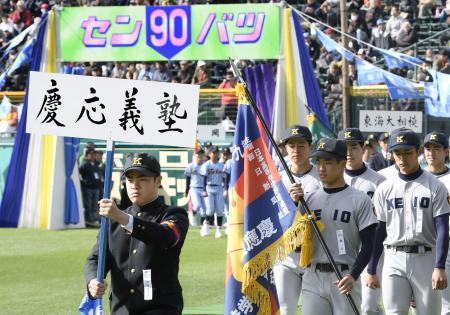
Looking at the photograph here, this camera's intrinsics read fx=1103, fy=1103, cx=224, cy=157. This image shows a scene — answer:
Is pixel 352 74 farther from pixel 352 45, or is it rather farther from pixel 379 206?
pixel 379 206

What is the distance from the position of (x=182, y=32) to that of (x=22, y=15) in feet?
47.3

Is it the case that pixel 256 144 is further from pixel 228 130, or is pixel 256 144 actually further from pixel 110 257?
pixel 228 130


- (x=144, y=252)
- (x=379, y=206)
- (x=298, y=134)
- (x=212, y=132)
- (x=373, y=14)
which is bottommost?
(x=144, y=252)

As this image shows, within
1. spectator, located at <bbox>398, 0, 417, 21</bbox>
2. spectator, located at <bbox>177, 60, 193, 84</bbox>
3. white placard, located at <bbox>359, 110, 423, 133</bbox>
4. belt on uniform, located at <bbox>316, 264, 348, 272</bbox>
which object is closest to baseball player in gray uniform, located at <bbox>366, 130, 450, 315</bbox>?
belt on uniform, located at <bbox>316, 264, 348, 272</bbox>

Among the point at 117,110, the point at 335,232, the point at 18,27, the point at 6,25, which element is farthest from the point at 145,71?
the point at 117,110

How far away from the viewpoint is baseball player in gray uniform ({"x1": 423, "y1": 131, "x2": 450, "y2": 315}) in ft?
34.7

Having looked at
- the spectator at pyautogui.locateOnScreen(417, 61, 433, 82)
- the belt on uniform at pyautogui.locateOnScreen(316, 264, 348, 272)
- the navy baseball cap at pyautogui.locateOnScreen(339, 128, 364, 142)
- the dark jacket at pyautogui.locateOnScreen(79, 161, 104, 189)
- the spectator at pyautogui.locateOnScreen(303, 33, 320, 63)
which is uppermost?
the spectator at pyautogui.locateOnScreen(303, 33, 320, 63)

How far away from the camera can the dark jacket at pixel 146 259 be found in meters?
7.18

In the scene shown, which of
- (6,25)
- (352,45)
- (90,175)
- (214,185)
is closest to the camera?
(214,185)

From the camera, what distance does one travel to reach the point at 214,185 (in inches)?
1053

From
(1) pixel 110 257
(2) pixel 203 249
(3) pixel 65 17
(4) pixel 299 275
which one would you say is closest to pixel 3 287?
(2) pixel 203 249

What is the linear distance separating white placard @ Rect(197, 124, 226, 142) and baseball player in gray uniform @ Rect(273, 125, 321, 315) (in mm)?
17487

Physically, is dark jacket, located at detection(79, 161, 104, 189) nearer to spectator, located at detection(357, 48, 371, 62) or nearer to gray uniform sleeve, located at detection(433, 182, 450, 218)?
spectator, located at detection(357, 48, 371, 62)

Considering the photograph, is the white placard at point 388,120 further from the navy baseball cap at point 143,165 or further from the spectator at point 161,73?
the navy baseball cap at point 143,165
